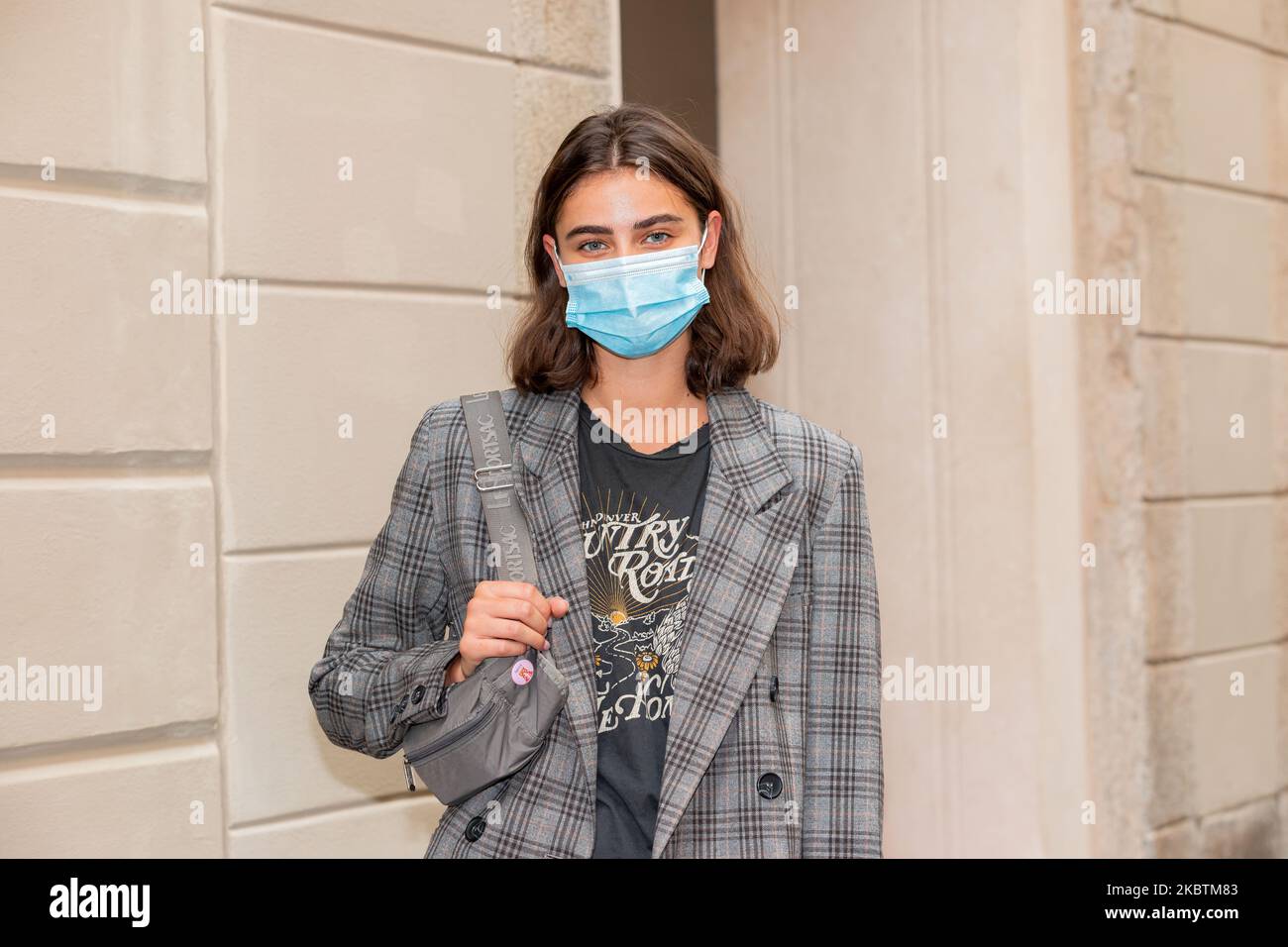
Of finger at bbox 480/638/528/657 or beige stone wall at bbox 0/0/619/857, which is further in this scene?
beige stone wall at bbox 0/0/619/857

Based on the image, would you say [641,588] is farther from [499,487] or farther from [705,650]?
[499,487]

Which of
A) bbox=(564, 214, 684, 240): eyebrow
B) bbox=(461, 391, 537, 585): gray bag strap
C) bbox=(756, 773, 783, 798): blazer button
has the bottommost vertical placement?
bbox=(756, 773, 783, 798): blazer button

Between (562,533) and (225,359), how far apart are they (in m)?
1.54

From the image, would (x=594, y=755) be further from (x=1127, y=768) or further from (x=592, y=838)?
(x=1127, y=768)

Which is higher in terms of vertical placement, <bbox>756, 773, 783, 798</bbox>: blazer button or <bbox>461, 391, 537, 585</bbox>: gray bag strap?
<bbox>461, 391, 537, 585</bbox>: gray bag strap

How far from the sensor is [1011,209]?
4.53 meters

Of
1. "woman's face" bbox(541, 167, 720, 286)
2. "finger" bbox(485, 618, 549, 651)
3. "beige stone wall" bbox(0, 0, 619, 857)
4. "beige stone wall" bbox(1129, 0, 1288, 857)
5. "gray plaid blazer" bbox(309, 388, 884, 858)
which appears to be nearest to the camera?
"finger" bbox(485, 618, 549, 651)

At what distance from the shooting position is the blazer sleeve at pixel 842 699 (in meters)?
2.26

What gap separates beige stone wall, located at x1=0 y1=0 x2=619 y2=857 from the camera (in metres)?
3.17

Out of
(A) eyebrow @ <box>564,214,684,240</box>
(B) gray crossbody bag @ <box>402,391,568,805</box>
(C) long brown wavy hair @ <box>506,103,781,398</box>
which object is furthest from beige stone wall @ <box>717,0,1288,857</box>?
(B) gray crossbody bag @ <box>402,391,568,805</box>

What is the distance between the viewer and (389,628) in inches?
91.7

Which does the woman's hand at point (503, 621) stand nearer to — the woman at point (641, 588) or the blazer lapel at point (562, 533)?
the woman at point (641, 588)

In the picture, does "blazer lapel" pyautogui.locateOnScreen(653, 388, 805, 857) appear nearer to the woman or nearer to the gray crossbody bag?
the woman
